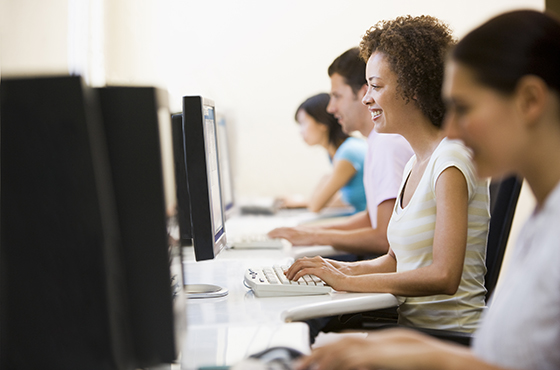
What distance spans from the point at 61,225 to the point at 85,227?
0.03 m

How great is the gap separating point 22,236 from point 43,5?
1.92 m

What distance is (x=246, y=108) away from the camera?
12.9ft

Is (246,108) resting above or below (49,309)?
above

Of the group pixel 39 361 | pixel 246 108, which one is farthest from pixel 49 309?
pixel 246 108

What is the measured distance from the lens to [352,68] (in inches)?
81.0

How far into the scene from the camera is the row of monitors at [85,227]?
0.71 meters

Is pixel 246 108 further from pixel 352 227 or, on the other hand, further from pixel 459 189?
pixel 459 189

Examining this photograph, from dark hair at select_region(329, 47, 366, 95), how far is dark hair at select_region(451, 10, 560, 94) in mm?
1327

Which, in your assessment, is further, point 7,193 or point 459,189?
point 459,189

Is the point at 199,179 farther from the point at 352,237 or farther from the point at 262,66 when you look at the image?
the point at 262,66

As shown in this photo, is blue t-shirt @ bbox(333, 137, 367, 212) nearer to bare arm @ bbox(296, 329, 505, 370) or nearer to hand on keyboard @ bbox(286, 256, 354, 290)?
hand on keyboard @ bbox(286, 256, 354, 290)

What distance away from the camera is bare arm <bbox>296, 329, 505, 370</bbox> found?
0.63 metres

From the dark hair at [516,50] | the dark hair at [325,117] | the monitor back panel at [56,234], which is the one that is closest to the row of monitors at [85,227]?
the monitor back panel at [56,234]

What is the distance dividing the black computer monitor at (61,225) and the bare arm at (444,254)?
0.64m
